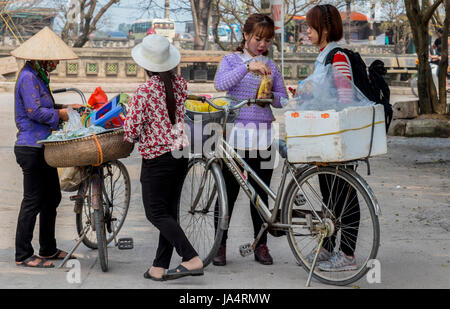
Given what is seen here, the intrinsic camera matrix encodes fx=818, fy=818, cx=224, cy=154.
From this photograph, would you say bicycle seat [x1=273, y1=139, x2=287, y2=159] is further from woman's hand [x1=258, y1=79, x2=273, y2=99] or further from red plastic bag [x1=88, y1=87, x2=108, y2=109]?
red plastic bag [x1=88, y1=87, x2=108, y2=109]

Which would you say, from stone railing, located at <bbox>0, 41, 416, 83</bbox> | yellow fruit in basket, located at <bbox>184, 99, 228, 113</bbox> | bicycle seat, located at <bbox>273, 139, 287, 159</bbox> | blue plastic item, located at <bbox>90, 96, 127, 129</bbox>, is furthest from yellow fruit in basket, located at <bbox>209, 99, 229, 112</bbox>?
stone railing, located at <bbox>0, 41, 416, 83</bbox>

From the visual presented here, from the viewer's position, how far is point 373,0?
44438mm

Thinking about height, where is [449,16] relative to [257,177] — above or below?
above

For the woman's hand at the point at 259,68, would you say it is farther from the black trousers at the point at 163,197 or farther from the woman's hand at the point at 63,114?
the woman's hand at the point at 63,114

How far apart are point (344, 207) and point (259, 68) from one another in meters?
1.16

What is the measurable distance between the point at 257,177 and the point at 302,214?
0.44 meters

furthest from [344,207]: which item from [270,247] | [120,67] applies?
[120,67]

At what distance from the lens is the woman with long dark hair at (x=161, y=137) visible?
5.41 m

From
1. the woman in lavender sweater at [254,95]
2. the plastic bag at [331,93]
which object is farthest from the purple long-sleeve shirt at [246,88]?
the plastic bag at [331,93]

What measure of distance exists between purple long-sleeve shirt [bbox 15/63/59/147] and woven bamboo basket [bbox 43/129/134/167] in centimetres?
28

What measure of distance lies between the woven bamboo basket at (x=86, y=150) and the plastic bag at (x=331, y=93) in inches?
51.6

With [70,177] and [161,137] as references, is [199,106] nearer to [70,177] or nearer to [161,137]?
[161,137]

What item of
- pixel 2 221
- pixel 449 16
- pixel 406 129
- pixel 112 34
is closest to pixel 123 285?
pixel 2 221
